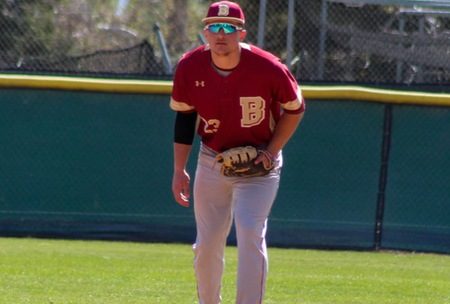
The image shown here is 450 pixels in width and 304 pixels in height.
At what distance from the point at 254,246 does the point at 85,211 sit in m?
6.17

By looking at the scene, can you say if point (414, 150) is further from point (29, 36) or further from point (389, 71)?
point (29, 36)

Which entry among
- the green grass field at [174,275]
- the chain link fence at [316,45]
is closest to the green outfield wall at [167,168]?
the green grass field at [174,275]

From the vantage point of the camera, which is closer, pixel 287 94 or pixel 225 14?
pixel 225 14

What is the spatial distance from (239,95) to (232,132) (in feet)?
0.76

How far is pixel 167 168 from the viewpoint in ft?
37.6

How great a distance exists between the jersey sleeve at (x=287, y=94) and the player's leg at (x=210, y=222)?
1.68ft

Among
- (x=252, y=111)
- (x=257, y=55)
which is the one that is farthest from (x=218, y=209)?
(x=257, y=55)

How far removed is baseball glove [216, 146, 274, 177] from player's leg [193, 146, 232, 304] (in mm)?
136

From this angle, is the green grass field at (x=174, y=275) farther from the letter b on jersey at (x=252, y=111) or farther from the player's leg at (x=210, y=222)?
the letter b on jersey at (x=252, y=111)

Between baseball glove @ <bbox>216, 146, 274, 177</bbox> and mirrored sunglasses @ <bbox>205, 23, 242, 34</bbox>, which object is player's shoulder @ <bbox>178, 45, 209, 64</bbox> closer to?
mirrored sunglasses @ <bbox>205, 23, 242, 34</bbox>

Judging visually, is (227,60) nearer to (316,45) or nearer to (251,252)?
(251,252)

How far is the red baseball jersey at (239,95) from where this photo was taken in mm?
5535

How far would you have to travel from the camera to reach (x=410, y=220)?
11258 millimetres

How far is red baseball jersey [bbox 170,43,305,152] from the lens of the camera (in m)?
5.54
